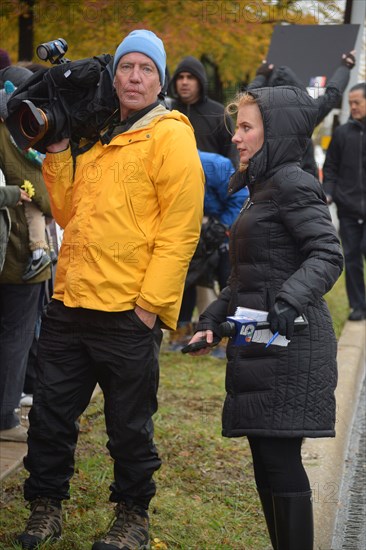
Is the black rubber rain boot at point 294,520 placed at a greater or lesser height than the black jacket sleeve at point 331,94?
lesser

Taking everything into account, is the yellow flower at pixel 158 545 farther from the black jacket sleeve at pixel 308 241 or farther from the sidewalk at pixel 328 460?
the black jacket sleeve at pixel 308 241

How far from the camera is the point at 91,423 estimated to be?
6.03m

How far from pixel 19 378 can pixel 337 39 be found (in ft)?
16.9

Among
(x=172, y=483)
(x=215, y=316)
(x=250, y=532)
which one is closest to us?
(x=215, y=316)

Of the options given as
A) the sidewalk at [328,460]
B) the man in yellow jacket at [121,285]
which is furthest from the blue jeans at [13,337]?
the man in yellow jacket at [121,285]

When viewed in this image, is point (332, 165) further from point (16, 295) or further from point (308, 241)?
point (308, 241)

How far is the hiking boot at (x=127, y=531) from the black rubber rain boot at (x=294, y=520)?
25.0 inches

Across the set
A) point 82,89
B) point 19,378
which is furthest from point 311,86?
point 82,89

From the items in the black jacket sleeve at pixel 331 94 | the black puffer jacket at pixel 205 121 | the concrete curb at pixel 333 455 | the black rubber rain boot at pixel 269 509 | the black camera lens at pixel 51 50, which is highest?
the black camera lens at pixel 51 50

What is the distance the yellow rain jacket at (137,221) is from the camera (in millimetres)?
3963

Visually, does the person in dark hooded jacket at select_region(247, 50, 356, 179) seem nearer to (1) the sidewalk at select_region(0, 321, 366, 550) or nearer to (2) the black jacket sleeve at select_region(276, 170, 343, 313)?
(1) the sidewalk at select_region(0, 321, 366, 550)

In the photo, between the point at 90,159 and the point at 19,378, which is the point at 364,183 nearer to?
the point at 19,378

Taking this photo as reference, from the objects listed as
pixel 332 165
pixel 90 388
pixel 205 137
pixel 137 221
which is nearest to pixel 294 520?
pixel 90 388

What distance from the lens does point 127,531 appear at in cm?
413
